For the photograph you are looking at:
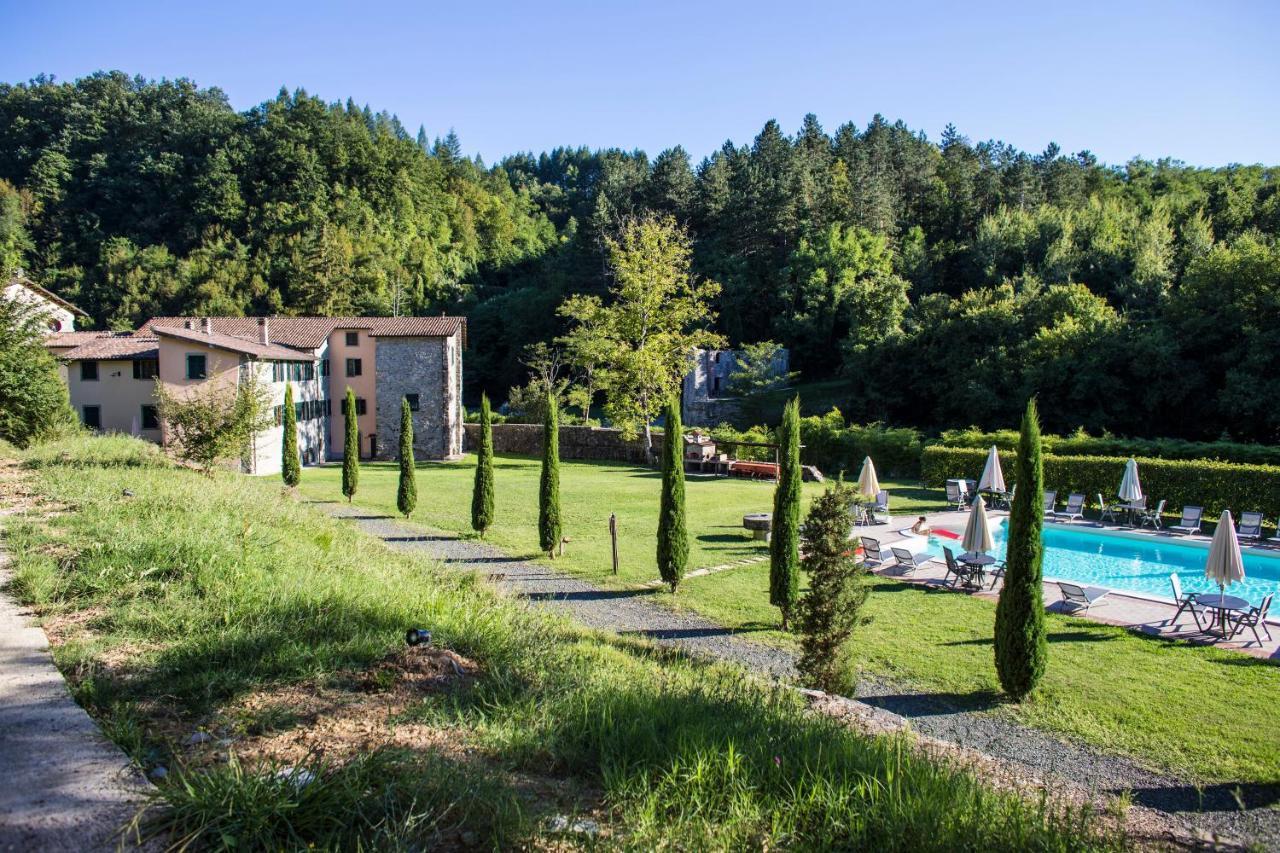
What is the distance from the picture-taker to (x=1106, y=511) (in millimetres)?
23094

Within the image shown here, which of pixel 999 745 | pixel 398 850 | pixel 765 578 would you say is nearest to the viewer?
pixel 398 850

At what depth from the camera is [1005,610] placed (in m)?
9.84

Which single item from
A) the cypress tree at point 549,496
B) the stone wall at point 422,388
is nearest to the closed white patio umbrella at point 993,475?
the cypress tree at point 549,496

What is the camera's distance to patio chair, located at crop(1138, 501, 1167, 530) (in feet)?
69.4

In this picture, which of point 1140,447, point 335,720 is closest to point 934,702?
point 335,720

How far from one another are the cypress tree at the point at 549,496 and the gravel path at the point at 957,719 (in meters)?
0.89

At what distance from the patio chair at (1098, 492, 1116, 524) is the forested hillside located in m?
12.2

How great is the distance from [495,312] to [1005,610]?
186ft

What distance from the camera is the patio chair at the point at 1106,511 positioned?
22595mm

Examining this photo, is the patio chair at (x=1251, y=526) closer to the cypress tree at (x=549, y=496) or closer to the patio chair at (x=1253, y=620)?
the patio chair at (x=1253, y=620)

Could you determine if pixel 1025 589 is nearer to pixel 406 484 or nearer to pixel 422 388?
pixel 406 484

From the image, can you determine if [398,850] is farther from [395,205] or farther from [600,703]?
[395,205]

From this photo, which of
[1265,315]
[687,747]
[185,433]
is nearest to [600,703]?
[687,747]

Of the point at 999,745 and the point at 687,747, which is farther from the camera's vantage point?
the point at 999,745
